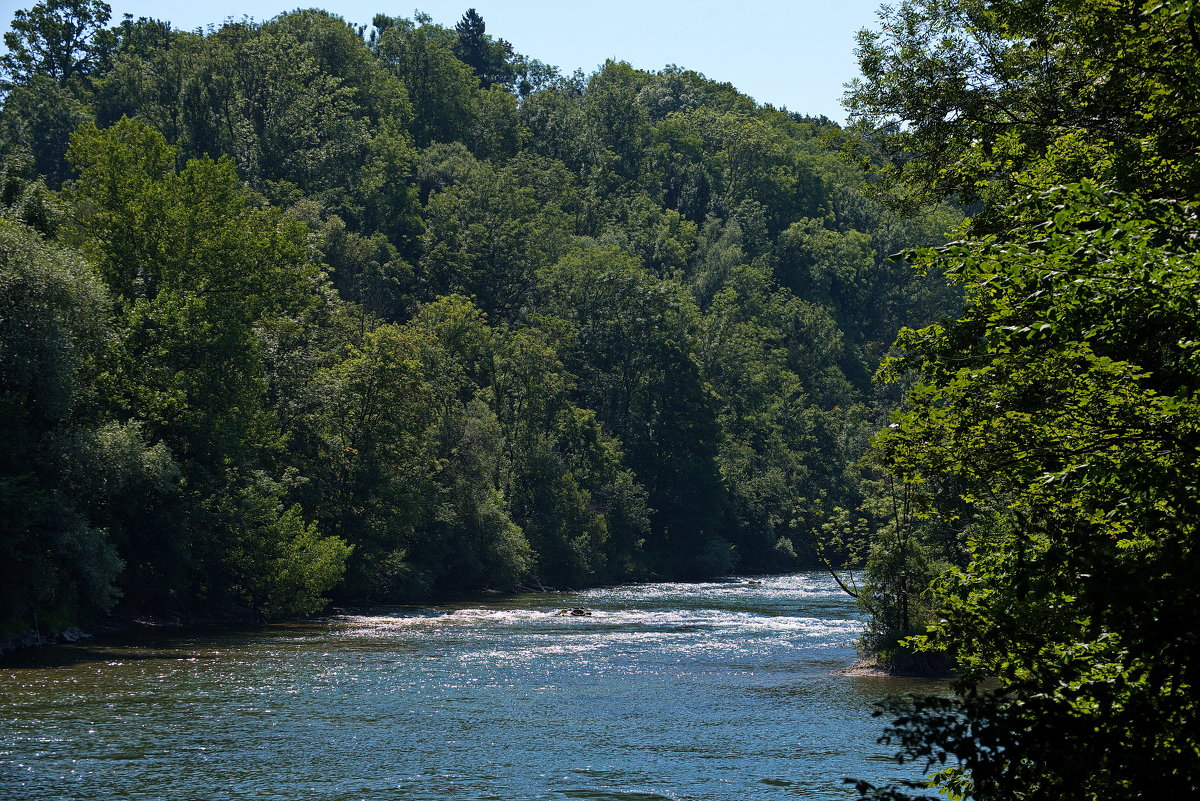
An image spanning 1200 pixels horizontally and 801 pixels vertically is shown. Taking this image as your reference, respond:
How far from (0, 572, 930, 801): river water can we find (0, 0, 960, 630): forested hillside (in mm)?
6575

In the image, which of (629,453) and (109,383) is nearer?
(109,383)

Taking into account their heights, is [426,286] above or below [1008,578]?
above

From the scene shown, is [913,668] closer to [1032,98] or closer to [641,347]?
[1032,98]

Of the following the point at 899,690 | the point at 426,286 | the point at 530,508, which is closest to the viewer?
the point at 899,690

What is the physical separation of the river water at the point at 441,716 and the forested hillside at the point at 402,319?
6.57 metres

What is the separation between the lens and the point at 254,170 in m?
91.4

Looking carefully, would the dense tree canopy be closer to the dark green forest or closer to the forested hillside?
the dark green forest

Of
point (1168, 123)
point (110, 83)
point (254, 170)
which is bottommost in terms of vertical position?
point (1168, 123)

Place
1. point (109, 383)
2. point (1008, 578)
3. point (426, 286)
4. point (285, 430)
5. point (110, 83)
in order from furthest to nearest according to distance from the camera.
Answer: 1. point (110, 83)
2. point (426, 286)
3. point (285, 430)
4. point (109, 383)
5. point (1008, 578)

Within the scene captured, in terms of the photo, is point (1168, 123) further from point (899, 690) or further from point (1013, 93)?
point (899, 690)

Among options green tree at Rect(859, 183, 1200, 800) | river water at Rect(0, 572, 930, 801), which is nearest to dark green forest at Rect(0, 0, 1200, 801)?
green tree at Rect(859, 183, 1200, 800)

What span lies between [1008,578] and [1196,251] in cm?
404

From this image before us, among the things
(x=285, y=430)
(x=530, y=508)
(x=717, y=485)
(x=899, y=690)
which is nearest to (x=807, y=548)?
(x=717, y=485)

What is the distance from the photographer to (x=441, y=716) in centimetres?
2747
